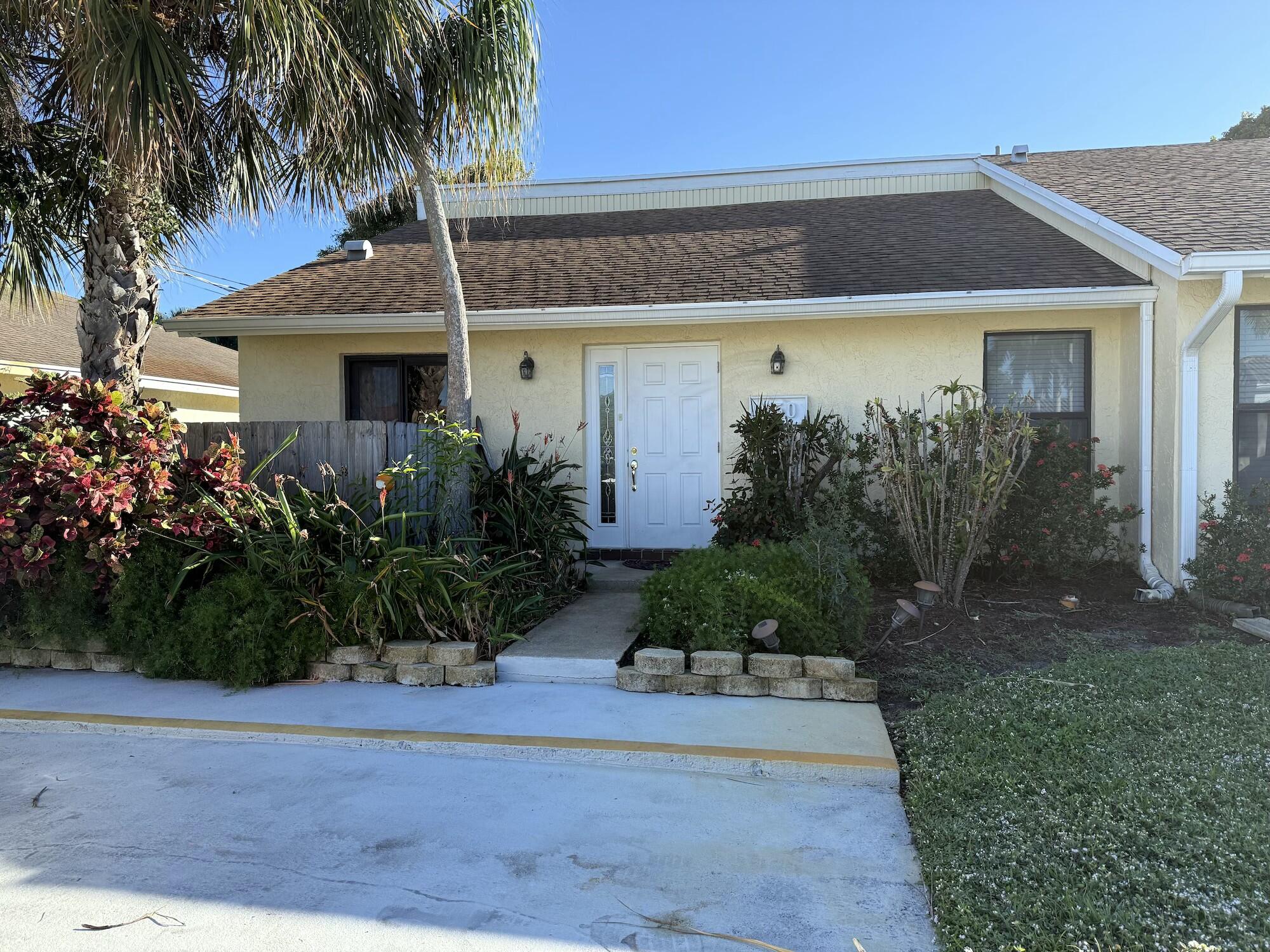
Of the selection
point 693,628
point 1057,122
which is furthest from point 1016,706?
point 1057,122

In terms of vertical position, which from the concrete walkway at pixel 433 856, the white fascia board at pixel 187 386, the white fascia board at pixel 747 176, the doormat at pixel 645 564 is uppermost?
the white fascia board at pixel 747 176

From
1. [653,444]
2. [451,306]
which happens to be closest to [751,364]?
[653,444]

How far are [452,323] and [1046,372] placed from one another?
5.84 meters

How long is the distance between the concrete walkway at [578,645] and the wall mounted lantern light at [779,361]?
116 inches

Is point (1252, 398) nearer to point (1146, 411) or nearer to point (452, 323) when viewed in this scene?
point (1146, 411)

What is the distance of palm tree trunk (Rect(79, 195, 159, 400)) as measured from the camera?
248 inches

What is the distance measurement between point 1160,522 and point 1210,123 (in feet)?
61.9

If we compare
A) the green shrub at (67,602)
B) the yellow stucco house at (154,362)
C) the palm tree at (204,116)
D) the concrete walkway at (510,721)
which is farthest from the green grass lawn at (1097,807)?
the yellow stucco house at (154,362)

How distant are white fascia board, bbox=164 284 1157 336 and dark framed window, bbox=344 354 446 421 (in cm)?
61

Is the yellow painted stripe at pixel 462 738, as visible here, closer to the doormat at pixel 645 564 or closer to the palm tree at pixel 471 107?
the palm tree at pixel 471 107

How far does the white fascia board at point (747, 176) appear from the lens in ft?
37.7

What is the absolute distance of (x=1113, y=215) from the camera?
24.5ft

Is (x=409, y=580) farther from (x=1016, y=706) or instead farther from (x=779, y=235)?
(x=779, y=235)

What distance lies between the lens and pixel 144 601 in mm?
5305
